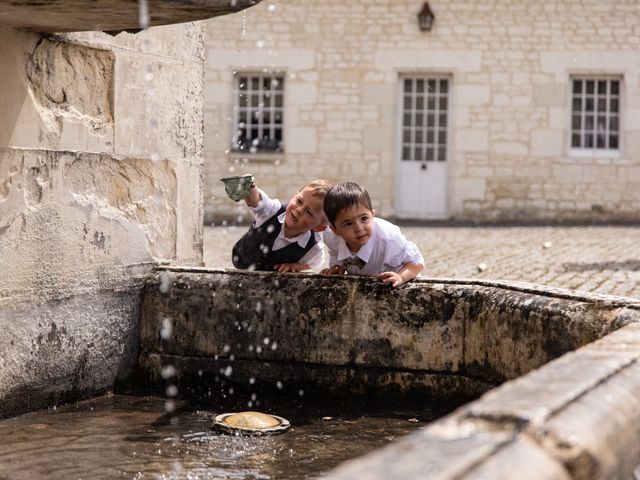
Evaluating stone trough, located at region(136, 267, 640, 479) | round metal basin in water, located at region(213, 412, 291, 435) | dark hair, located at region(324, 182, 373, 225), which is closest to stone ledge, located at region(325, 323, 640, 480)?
stone trough, located at region(136, 267, 640, 479)

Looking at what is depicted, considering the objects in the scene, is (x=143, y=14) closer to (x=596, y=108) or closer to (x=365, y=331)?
(x=365, y=331)

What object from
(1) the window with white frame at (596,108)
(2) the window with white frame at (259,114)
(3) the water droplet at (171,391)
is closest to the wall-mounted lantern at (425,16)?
(2) the window with white frame at (259,114)

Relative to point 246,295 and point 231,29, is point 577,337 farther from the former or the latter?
point 231,29

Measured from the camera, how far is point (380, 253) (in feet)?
14.7

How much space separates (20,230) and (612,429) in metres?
2.55

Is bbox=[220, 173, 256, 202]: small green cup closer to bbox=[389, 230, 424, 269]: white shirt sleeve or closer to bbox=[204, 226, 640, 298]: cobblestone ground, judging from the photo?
bbox=[389, 230, 424, 269]: white shirt sleeve

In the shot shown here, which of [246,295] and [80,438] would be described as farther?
[246,295]

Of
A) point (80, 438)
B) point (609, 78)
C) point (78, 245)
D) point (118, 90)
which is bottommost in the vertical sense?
point (80, 438)

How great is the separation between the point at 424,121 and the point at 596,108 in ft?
9.37

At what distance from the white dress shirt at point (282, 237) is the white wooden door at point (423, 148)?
1354 centimetres

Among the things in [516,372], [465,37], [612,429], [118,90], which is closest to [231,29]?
[465,37]

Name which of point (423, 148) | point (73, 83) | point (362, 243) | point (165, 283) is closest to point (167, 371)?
point (165, 283)

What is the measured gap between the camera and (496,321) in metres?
3.96

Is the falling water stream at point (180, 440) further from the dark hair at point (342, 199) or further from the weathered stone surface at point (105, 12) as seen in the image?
the weathered stone surface at point (105, 12)
